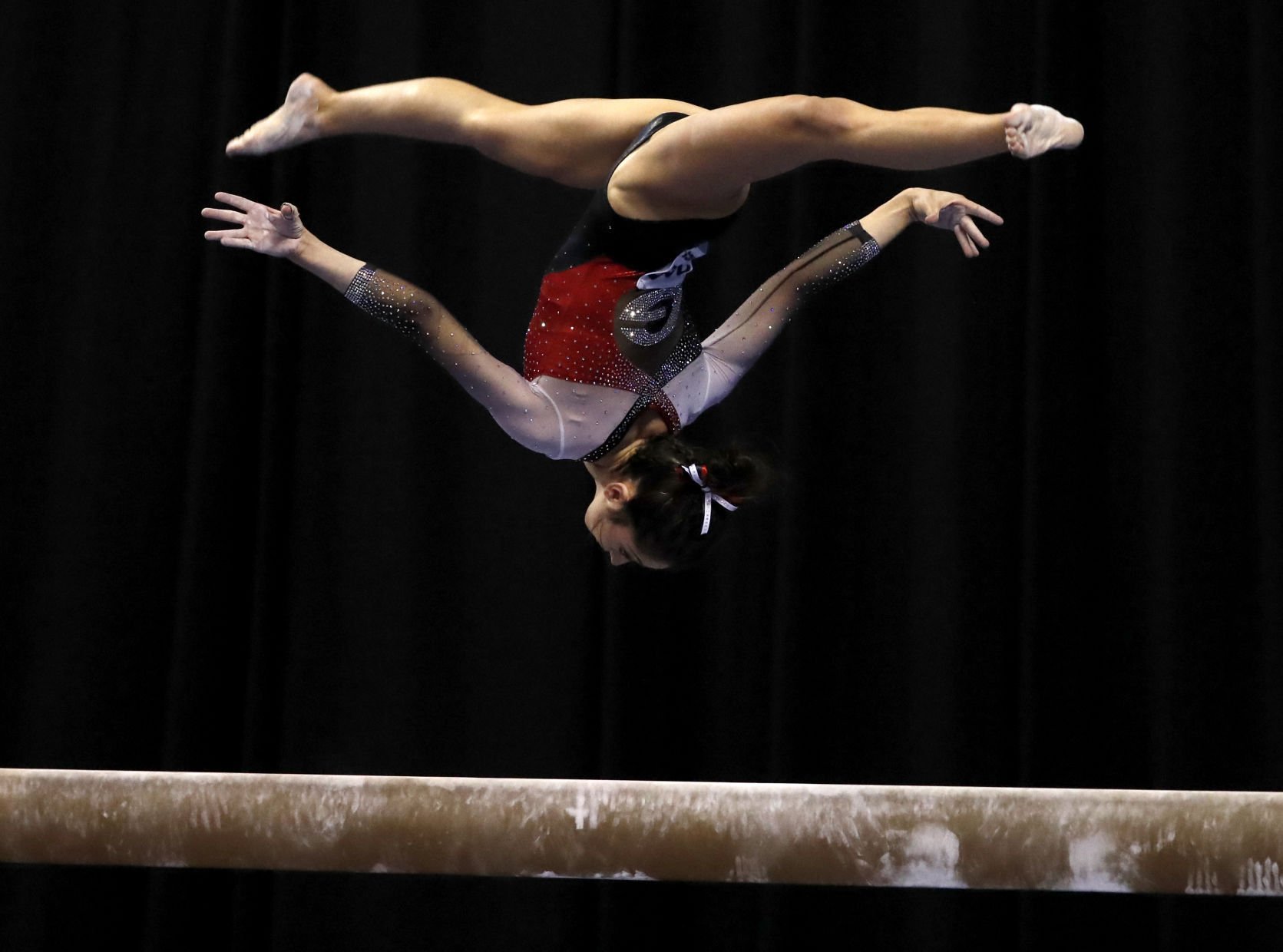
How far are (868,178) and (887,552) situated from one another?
1.09 meters

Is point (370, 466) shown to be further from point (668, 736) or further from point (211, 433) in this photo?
point (668, 736)

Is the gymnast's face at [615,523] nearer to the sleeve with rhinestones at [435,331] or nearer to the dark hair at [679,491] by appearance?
the dark hair at [679,491]

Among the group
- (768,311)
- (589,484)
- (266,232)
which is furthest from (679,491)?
(589,484)

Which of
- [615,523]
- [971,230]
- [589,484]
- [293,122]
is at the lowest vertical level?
[615,523]

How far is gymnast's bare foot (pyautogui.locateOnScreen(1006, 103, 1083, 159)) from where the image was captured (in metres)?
2.26

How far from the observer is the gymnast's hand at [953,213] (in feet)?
9.53

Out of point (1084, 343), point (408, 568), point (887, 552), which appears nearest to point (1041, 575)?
point (887, 552)

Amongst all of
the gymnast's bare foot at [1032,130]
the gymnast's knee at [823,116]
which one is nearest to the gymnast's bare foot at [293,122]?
the gymnast's knee at [823,116]

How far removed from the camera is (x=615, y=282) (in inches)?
113

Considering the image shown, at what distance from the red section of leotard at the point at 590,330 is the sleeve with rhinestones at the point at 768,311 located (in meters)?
0.19

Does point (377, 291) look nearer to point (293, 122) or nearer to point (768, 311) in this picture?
point (293, 122)

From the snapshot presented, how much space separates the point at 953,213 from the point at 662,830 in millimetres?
1437

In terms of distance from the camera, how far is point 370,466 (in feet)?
14.3

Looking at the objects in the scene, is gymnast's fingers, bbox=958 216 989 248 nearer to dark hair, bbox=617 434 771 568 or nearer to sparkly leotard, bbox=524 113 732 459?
sparkly leotard, bbox=524 113 732 459
